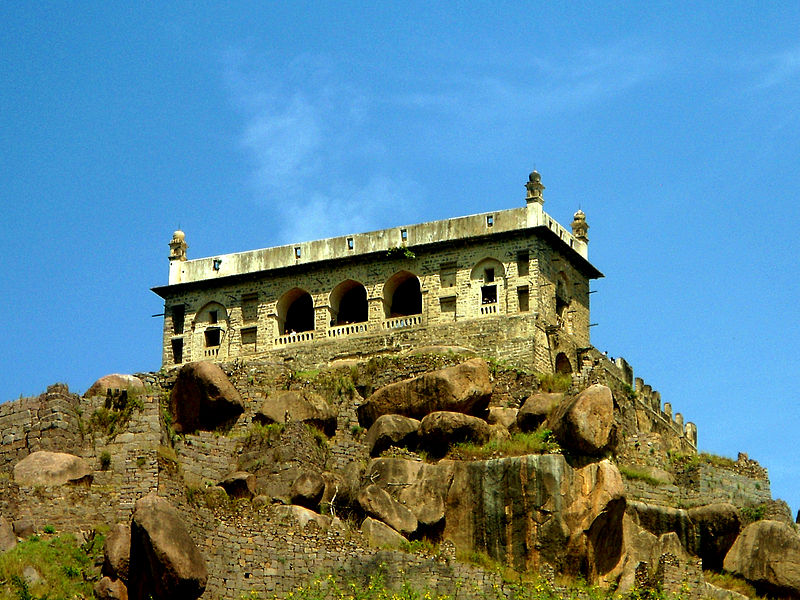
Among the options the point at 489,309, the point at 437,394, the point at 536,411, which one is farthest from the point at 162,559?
the point at 489,309

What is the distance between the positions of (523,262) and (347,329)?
687 cm

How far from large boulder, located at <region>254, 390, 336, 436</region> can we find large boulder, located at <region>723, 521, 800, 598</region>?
41.8ft

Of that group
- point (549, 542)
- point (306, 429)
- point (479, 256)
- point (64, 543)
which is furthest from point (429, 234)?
point (64, 543)

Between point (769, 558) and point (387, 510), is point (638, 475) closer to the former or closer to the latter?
point (769, 558)

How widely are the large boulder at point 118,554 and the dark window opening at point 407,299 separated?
21602mm

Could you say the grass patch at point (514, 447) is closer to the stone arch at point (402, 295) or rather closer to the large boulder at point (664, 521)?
the large boulder at point (664, 521)

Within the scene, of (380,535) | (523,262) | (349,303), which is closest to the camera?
(380,535)

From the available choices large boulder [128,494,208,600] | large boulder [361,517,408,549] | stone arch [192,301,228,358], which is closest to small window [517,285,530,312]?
stone arch [192,301,228,358]

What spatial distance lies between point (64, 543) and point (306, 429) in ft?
30.2

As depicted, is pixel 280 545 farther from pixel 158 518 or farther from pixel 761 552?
pixel 761 552

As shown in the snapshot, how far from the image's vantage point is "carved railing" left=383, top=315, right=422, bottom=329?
65.7 meters

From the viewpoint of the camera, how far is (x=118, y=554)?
47.3 metres

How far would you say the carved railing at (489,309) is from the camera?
64688mm

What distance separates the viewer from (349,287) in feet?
224
